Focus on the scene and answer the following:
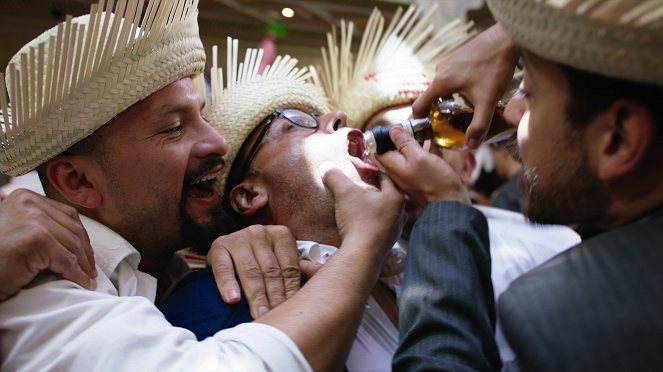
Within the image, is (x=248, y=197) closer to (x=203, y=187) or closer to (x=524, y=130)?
(x=203, y=187)

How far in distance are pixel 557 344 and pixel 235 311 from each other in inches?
36.4

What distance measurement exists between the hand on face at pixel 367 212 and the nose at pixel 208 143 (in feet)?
1.53

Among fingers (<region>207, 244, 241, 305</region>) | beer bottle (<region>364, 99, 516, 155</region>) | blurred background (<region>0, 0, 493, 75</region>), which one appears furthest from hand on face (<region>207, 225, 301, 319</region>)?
blurred background (<region>0, 0, 493, 75</region>)

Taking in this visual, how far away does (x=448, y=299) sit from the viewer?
1.10 meters

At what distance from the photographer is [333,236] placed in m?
1.83

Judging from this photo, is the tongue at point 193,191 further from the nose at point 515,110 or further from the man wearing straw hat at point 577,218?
the nose at point 515,110

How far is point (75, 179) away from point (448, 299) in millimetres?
1385

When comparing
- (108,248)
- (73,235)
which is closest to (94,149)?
(108,248)

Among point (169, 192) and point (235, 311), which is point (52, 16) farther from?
point (235, 311)

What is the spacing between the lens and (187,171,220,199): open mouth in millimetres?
1861

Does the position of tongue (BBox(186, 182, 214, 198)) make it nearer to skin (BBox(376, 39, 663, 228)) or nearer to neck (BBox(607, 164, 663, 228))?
skin (BBox(376, 39, 663, 228))

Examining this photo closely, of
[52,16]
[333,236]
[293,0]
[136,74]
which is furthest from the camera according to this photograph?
[293,0]

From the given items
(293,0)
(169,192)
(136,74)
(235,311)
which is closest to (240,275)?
(235,311)

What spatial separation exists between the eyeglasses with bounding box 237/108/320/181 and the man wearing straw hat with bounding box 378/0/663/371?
992 millimetres
